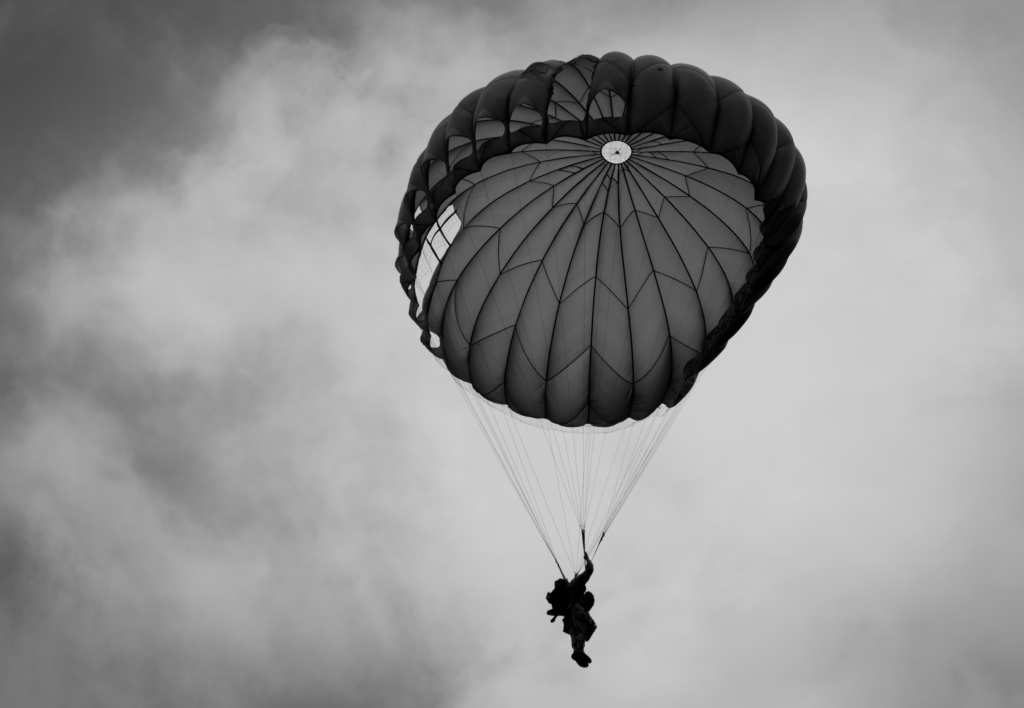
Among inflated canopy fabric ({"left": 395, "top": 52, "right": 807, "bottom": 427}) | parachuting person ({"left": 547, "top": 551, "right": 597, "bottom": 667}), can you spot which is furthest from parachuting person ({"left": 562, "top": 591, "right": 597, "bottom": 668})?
inflated canopy fabric ({"left": 395, "top": 52, "right": 807, "bottom": 427})

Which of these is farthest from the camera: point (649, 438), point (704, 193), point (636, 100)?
point (649, 438)

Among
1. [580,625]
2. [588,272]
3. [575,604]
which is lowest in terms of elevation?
[580,625]

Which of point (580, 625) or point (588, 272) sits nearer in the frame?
point (580, 625)

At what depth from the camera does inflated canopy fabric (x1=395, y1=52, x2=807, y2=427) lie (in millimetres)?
15211

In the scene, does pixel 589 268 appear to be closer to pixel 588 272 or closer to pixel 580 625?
pixel 588 272

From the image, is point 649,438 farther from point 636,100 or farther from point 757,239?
point 636,100

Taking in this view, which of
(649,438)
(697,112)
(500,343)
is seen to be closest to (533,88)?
(697,112)

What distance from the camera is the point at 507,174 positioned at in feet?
51.3

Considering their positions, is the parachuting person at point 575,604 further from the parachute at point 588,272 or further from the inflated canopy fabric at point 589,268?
the inflated canopy fabric at point 589,268

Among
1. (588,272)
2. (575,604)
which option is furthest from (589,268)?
(575,604)

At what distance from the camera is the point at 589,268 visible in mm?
16078

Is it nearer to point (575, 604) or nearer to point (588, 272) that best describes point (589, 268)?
point (588, 272)

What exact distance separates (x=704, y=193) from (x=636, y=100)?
2.78 m

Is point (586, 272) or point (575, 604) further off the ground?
point (586, 272)
